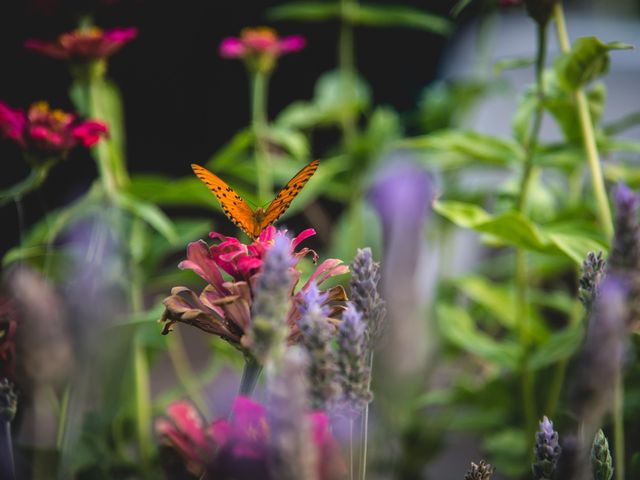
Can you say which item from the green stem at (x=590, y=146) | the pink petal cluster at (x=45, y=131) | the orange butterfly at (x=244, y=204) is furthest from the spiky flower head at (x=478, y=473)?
the pink petal cluster at (x=45, y=131)

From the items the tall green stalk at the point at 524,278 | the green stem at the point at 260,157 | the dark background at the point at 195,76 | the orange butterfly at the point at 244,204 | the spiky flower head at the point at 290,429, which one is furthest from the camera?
the dark background at the point at 195,76

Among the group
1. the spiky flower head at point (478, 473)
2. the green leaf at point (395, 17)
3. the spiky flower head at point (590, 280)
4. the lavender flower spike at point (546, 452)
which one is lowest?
the spiky flower head at point (478, 473)

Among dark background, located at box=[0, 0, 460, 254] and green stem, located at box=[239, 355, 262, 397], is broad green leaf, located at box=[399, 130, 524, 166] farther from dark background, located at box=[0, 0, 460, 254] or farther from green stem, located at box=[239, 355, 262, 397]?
dark background, located at box=[0, 0, 460, 254]

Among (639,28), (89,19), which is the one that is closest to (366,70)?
(639,28)

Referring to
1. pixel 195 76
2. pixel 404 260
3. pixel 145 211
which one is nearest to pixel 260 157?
pixel 145 211

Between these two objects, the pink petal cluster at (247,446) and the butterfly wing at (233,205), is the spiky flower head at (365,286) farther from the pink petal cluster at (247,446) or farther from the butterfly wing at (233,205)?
the butterfly wing at (233,205)

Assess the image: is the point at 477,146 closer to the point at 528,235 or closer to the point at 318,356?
the point at 528,235
